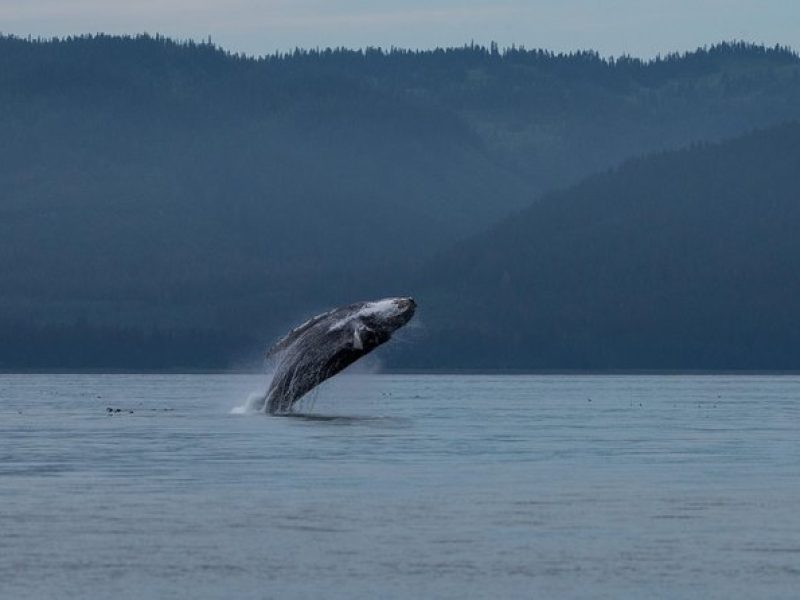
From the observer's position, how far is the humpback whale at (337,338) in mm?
53062

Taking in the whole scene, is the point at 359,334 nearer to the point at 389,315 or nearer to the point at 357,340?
the point at 357,340

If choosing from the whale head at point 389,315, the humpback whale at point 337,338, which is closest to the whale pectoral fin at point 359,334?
the humpback whale at point 337,338

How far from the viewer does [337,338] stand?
5372cm

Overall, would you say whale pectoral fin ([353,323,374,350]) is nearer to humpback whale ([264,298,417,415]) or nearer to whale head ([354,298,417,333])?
humpback whale ([264,298,417,415])
